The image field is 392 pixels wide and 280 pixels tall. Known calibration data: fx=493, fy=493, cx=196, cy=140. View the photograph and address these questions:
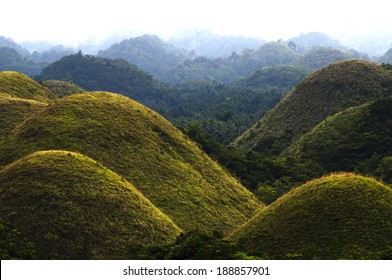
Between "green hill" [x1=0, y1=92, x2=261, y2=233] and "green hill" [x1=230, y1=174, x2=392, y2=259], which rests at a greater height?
"green hill" [x1=0, y1=92, x2=261, y2=233]

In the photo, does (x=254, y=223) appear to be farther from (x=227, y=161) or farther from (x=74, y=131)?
(x=227, y=161)

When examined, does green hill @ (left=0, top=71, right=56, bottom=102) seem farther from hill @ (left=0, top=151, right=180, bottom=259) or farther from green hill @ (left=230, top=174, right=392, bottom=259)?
green hill @ (left=230, top=174, right=392, bottom=259)

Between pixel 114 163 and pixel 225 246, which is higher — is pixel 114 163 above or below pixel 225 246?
above

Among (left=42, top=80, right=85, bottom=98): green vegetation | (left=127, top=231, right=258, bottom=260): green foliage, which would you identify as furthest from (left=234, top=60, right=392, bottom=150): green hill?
(left=127, top=231, right=258, bottom=260): green foliage

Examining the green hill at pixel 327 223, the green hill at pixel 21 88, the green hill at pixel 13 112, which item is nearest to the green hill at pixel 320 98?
the green hill at pixel 21 88

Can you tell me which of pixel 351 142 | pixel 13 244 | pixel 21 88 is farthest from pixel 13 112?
pixel 351 142

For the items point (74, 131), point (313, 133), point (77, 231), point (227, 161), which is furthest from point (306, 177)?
point (77, 231)

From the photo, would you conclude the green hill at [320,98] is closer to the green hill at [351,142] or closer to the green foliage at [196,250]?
the green hill at [351,142]
